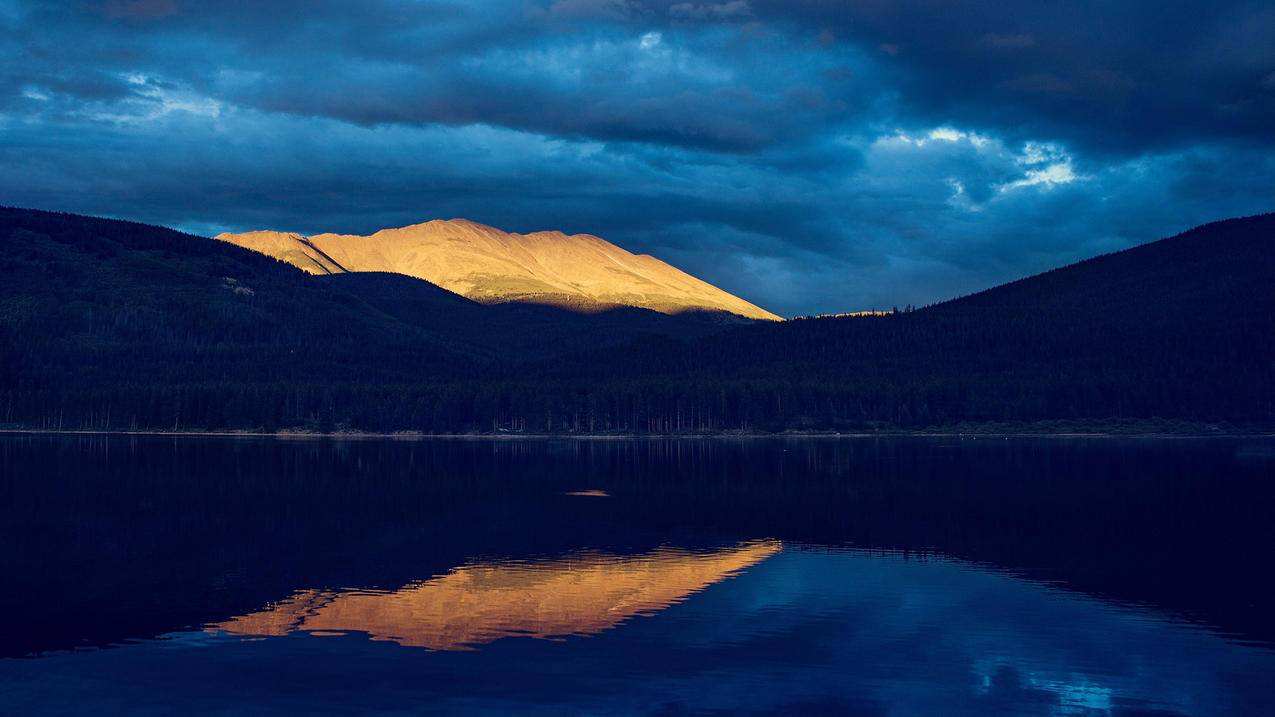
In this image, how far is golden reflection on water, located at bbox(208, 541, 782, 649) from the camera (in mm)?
51000

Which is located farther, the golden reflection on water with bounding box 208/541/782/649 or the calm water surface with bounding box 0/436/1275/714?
the golden reflection on water with bounding box 208/541/782/649

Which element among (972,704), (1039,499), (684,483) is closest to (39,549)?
(972,704)

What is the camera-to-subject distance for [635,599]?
193 feet

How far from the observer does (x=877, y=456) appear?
180375 mm

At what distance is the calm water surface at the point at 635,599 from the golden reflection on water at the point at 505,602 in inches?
10.2

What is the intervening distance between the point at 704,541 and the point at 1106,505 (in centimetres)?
4489

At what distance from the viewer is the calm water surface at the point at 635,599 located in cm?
4150

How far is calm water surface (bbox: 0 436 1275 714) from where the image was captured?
41.5 meters

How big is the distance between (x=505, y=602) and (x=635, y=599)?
22.8 ft

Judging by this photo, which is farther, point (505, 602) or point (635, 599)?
point (635, 599)

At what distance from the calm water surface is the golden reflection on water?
0.26m

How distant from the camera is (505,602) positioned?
57719mm

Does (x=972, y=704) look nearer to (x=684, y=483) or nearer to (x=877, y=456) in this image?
(x=684, y=483)

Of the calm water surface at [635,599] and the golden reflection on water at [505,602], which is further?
the golden reflection on water at [505,602]
